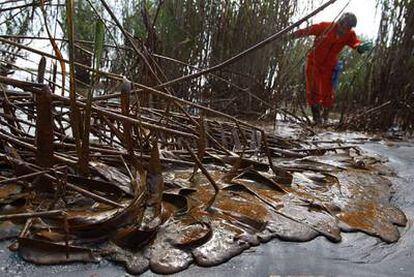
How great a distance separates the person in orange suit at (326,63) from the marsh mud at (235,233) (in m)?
4.31

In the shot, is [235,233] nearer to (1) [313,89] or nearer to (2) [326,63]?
(1) [313,89]

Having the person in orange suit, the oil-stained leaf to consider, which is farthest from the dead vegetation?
the person in orange suit

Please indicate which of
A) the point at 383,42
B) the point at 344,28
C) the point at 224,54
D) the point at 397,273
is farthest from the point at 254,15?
the point at 397,273

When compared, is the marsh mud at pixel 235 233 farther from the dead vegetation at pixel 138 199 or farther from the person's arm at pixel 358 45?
the person's arm at pixel 358 45

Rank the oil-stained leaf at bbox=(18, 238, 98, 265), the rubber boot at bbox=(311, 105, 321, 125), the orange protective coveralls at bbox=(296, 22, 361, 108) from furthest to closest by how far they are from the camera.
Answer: the orange protective coveralls at bbox=(296, 22, 361, 108) → the rubber boot at bbox=(311, 105, 321, 125) → the oil-stained leaf at bbox=(18, 238, 98, 265)

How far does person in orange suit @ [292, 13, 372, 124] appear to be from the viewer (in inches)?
227

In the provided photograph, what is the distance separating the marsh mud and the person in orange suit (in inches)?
170

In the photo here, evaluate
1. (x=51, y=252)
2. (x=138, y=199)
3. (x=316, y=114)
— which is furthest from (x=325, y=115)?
(x=51, y=252)

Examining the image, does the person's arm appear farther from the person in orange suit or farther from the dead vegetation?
the dead vegetation

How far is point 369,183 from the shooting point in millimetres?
1834

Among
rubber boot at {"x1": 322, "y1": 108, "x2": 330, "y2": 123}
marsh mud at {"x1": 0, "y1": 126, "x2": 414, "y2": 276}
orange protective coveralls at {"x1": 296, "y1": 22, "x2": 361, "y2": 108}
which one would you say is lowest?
rubber boot at {"x1": 322, "y1": 108, "x2": 330, "y2": 123}

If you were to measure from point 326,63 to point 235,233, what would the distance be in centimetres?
537

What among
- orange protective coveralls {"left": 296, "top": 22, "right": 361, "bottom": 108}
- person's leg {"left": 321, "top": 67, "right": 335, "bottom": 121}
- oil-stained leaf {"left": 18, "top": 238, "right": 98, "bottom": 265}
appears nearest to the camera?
oil-stained leaf {"left": 18, "top": 238, "right": 98, "bottom": 265}

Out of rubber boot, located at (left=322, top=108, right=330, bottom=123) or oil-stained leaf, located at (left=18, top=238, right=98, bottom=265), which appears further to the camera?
rubber boot, located at (left=322, top=108, right=330, bottom=123)
